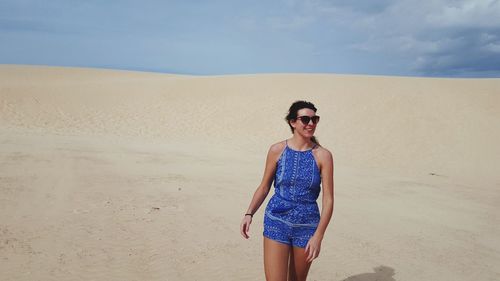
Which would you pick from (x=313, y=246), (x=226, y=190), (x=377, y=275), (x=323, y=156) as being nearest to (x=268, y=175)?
(x=323, y=156)

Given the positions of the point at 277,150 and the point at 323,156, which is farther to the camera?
the point at 277,150

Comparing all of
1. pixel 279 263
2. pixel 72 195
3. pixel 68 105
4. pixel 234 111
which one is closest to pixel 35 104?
pixel 68 105

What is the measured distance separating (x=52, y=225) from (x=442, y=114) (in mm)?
22913

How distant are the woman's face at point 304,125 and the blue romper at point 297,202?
131 mm

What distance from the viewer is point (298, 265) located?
2.96m

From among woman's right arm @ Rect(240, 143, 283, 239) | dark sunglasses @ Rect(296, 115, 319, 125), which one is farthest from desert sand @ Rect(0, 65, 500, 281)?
dark sunglasses @ Rect(296, 115, 319, 125)

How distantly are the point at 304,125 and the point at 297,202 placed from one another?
0.55 m

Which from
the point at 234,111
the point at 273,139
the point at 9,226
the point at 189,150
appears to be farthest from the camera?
the point at 234,111

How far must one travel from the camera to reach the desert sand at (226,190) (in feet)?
17.7

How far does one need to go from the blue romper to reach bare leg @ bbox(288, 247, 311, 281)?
6cm

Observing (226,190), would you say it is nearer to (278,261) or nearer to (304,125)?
(278,261)

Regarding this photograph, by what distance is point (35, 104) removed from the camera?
88.6 feet

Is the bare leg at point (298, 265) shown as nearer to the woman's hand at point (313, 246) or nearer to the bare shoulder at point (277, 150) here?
the woman's hand at point (313, 246)

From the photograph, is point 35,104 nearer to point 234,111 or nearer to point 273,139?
point 234,111
